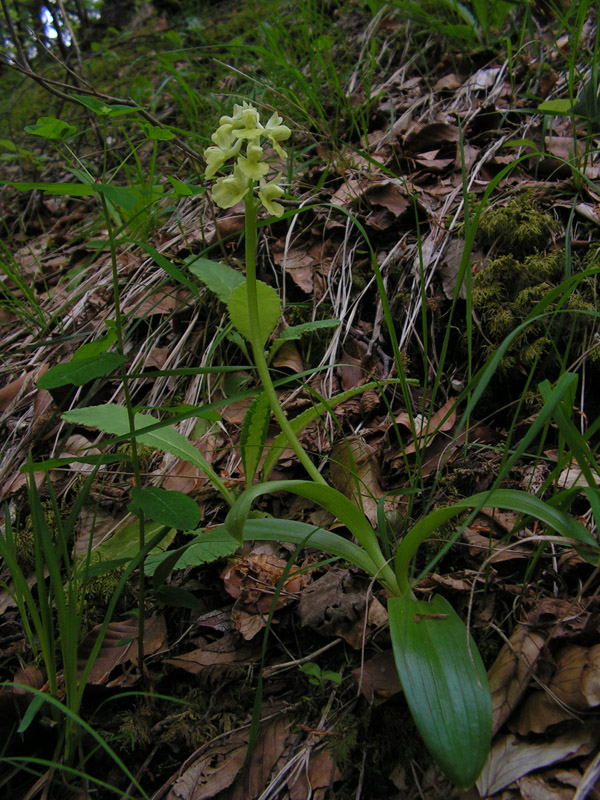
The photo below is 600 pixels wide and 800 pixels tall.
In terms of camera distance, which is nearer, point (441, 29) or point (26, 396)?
point (26, 396)

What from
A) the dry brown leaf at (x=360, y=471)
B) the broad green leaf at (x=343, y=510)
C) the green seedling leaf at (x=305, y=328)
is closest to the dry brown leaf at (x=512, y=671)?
the broad green leaf at (x=343, y=510)

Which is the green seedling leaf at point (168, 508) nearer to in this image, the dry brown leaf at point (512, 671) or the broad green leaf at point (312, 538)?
the broad green leaf at point (312, 538)

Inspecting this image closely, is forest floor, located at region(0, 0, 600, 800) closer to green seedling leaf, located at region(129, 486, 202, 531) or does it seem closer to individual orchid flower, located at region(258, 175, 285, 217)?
green seedling leaf, located at region(129, 486, 202, 531)

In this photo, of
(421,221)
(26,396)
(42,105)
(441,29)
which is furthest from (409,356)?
(42,105)

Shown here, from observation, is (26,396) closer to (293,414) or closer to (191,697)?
(293,414)

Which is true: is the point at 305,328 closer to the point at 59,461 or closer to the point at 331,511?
the point at 331,511

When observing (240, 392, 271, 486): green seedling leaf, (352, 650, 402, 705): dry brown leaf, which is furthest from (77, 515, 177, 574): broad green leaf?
(352, 650, 402, 705): dry brown leaf

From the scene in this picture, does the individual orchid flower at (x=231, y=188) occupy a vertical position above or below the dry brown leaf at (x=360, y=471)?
above
